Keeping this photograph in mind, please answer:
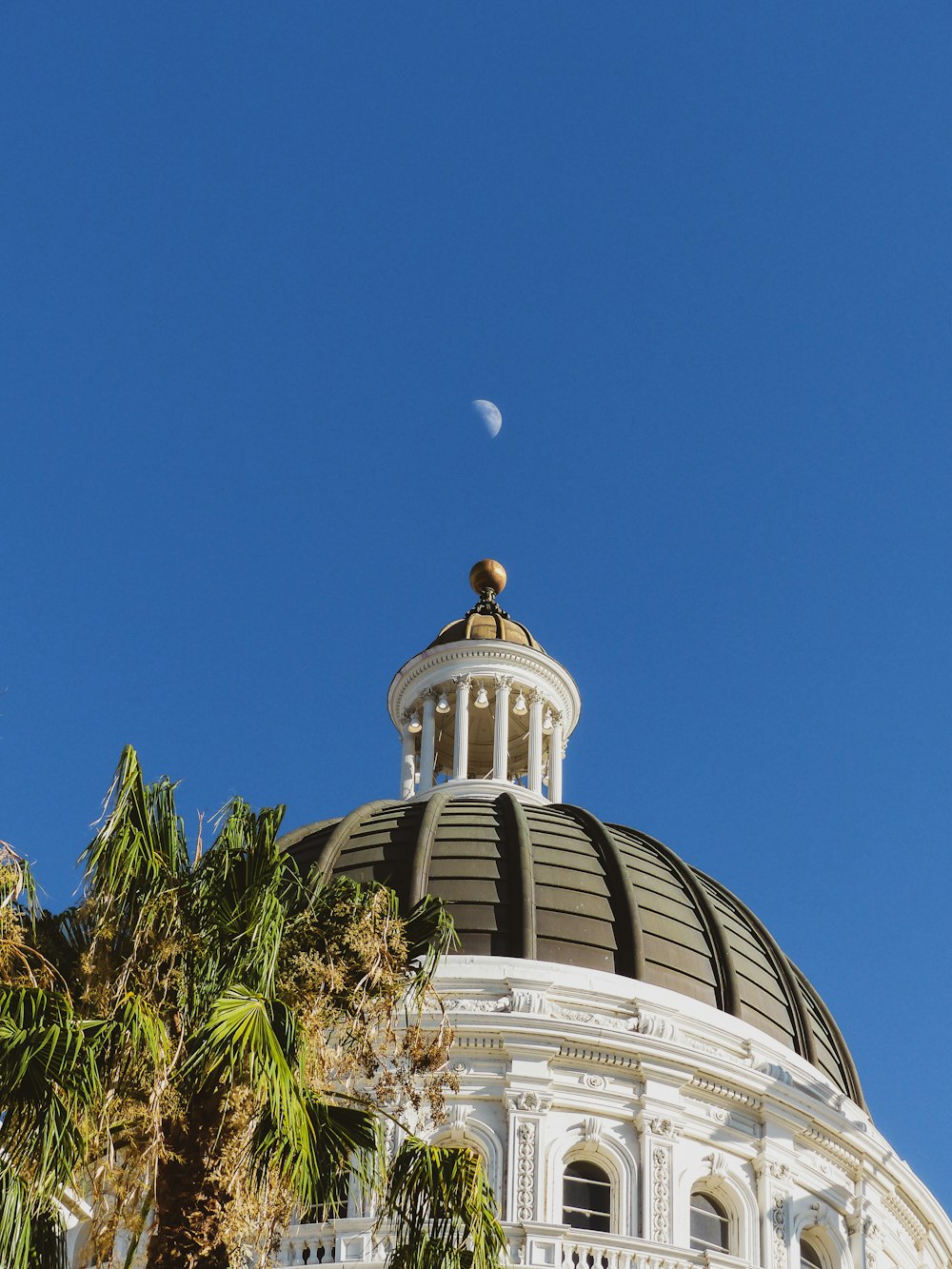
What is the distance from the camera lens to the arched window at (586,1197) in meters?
32.8

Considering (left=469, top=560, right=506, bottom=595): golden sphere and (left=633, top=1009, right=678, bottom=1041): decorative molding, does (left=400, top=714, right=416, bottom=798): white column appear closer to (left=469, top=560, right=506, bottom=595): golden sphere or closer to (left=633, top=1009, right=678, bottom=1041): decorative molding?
(left=469, top=560, right=506, bottom=595): golden sphere

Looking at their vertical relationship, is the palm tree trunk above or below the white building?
below

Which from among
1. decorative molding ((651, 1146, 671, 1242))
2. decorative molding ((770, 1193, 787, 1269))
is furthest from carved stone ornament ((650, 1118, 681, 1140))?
decorative molding ((770, 1193, 787, 1269))

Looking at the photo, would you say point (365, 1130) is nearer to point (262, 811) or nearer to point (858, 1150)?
point (262, 811)

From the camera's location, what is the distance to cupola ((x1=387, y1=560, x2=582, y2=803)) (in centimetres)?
4847

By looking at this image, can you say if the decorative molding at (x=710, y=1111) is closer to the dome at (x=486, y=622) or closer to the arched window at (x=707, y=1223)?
the arched window at (x=707, y=1223)

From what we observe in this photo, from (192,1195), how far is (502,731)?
31.7 metres

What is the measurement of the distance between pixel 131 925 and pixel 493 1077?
678 inches

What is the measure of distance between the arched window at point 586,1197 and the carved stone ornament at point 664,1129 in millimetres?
1090

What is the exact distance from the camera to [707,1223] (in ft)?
112

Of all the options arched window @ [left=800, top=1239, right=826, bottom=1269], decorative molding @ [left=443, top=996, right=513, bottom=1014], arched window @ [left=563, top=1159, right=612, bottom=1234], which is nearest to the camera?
arched window @ [left=563, top=1159, right=612, bottom=1234]

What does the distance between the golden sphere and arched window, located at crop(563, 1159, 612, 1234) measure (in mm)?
22187

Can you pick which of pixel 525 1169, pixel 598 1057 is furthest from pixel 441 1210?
pixel 598 1057

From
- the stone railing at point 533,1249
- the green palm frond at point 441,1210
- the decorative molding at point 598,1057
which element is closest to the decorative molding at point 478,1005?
the decorative molding at point 598,1057
